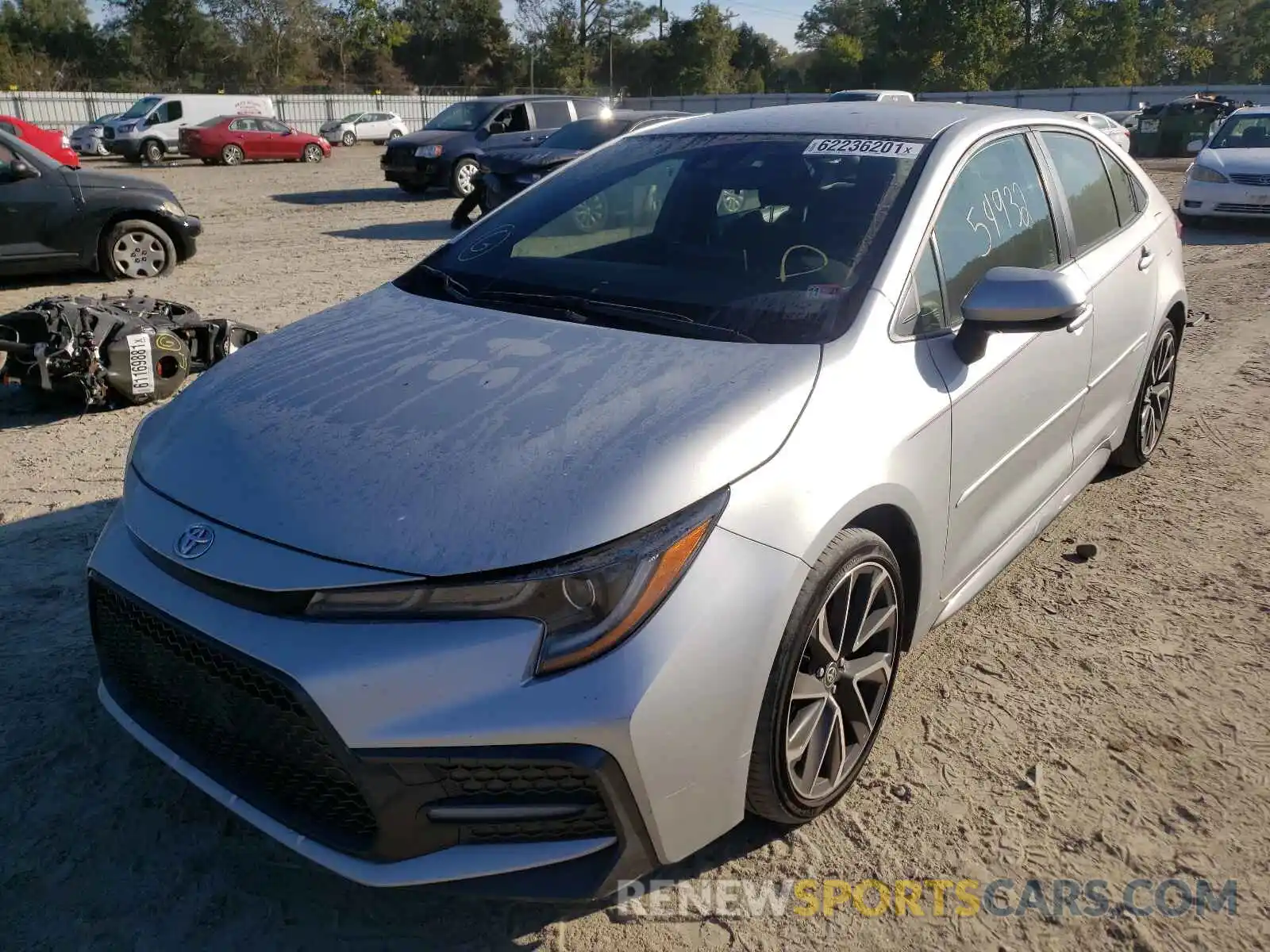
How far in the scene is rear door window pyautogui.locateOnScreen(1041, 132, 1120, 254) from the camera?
3.72m

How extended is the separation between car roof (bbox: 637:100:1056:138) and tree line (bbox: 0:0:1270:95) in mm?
56263

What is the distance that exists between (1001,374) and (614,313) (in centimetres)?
116

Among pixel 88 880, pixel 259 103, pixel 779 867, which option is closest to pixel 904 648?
pixel 779 867

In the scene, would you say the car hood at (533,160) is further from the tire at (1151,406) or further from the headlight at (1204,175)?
the tire at (1151,406)

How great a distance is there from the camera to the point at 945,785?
2.70 metres

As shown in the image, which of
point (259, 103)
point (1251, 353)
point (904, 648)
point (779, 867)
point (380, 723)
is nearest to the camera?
point (380, 723)

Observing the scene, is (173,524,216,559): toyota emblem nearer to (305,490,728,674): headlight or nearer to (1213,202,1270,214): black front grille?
(305,490,728,674): headlight

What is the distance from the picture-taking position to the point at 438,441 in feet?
7.28

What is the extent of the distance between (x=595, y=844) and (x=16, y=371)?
4.94 metres

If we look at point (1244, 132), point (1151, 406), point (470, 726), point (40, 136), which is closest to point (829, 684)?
point (470, 726)

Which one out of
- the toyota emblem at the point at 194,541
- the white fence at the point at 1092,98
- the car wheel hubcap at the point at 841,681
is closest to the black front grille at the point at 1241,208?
the car wheel hubcap at the point at 841,681

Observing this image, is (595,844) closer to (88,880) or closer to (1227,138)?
(88,880)

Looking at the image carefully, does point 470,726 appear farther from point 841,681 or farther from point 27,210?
point 27,210

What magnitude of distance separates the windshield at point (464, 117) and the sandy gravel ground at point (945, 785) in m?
14.0
